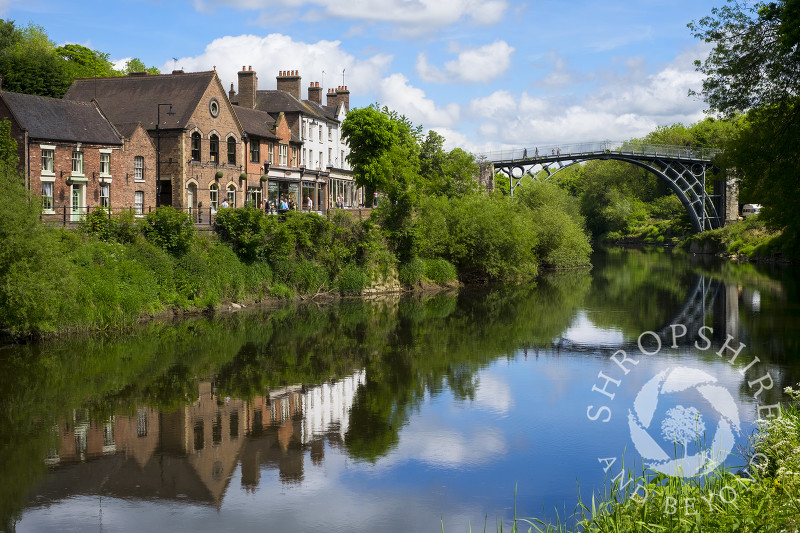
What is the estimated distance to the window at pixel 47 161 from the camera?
3669cm

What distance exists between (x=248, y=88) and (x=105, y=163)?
1882 centimetres

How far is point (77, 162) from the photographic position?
3847 cm

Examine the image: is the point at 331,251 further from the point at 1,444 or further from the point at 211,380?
the point at 1,444

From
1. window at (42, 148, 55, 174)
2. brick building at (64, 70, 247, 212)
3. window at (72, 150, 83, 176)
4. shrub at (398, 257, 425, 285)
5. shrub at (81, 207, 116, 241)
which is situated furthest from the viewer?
shrub at (398, 257, 425, 285)

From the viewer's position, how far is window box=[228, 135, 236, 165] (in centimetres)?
4934

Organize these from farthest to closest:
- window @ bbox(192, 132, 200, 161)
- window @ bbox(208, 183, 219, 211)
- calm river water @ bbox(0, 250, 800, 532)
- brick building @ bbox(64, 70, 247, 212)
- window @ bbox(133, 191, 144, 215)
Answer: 1. window @ bbox(208, 183, 219, 211)
2. window @ bbox(192, 132, 200, 161)
3. brick building @ bbox(64, 70, 247, 212)
4. window @ bbox(133, 191, 144, 215)
5. calm river water @ bbox(0, 250, 800, 532)

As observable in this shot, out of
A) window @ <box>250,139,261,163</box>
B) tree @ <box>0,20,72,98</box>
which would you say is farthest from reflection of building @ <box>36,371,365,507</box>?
tree @ <box>0,20,72,98</box>

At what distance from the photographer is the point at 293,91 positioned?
6247 cm

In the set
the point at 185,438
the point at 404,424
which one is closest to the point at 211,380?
the point at 185,438

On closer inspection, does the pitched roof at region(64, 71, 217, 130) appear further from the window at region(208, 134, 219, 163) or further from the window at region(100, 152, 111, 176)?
the window at region(100, 152, 111, 176)

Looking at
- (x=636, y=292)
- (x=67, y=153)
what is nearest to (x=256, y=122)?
(x=67, y=153)

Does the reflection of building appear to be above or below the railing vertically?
below

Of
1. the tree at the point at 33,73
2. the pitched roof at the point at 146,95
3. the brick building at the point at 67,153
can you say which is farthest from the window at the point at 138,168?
the tree at the point at 33,73

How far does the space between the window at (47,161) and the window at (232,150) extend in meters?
13.5
